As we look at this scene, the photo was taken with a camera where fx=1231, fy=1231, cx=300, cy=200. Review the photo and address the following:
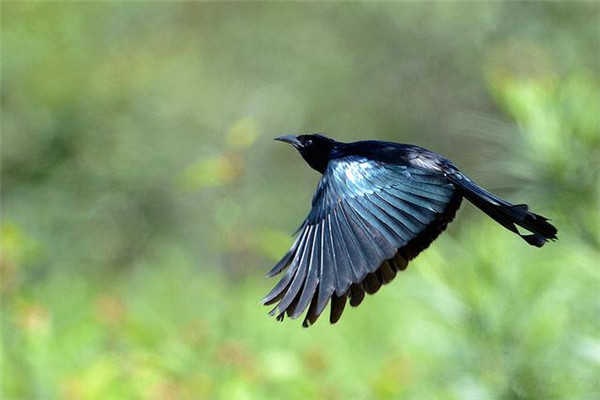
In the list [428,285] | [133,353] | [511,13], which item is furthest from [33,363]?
[511,13]

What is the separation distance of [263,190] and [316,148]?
8.58m

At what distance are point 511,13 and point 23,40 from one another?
430 centimetres

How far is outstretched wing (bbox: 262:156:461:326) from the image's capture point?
6.17 ft

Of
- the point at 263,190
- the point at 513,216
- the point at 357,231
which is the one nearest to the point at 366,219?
the point at 357,231

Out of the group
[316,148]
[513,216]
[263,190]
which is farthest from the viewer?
[263,190]

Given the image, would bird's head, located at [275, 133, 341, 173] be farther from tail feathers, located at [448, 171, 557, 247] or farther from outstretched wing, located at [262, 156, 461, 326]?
tail feathers, located at [448, 171, 557, 247]

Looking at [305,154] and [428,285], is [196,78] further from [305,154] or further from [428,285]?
[305,154]

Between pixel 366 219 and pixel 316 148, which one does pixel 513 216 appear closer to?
pixel 366 219

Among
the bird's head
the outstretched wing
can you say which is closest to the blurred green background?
the bird's head

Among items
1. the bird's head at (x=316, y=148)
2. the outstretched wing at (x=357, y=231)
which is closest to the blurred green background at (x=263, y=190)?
the bird's head at (x=316, y=148)

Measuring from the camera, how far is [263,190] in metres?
10.9

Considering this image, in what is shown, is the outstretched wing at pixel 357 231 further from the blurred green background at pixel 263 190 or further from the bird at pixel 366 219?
the blurred green background at pixel 263 190

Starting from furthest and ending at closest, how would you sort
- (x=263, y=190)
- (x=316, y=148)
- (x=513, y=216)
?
(x=263, y=190), (x=316, y=148), (x=513, y=216)

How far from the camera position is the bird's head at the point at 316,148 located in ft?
7.47
